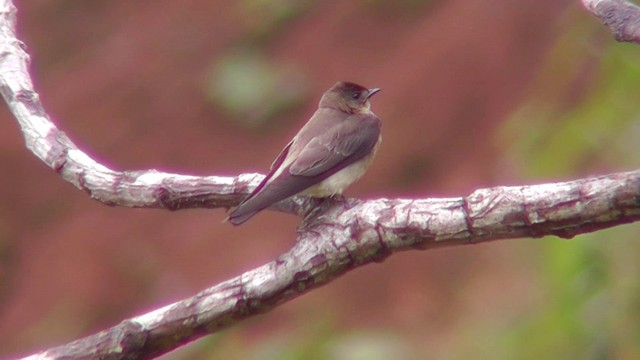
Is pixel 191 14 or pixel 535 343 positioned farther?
pixel 191 14

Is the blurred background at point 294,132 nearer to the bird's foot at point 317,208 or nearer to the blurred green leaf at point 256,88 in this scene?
the blurred green leaf at point 256,88

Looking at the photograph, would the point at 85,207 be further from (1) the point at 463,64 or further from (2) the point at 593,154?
(2) the point at 593,154

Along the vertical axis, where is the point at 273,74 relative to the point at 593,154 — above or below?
above

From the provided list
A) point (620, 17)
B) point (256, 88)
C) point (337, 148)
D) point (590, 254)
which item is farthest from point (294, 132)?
point (620, 17)

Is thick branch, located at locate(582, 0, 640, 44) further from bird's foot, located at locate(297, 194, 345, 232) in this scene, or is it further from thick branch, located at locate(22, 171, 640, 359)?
bird's foot, located at locate(297, 194, 345, 232)

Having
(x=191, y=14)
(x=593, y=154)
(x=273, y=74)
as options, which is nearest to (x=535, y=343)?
(x=593, y=154)

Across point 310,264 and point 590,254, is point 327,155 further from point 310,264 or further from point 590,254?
point 590,254

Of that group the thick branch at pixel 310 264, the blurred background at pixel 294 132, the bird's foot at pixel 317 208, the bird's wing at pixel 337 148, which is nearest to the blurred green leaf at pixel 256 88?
the blurred background at pixel 294 132

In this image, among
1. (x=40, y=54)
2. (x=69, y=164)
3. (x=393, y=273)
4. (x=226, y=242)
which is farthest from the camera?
(x=40, y=54)
